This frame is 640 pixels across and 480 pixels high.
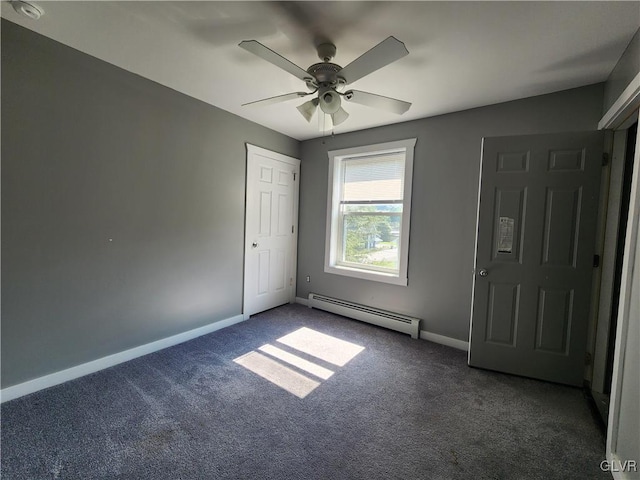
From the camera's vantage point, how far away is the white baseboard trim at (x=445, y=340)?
2857 millimetres

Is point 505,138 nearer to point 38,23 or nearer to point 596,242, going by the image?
point 596,242

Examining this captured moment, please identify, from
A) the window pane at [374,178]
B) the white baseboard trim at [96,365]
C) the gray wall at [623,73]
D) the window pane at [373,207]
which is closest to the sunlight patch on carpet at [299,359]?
the white baseboard trim at [96,365]

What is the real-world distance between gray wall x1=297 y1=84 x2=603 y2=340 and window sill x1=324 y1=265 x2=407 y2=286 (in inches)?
3.2

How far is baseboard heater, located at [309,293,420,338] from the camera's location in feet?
10.3

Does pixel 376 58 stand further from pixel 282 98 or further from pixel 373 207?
pixel 373 207

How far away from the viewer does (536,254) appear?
230cm

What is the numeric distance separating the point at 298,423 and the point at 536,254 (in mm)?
2309

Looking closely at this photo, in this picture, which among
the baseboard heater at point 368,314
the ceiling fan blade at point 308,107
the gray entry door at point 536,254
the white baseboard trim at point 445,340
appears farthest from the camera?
the baseboard heater at point 368,314

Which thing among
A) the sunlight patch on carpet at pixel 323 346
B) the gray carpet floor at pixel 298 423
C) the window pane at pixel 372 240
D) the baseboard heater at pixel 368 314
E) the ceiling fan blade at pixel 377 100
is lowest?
the gray carpet floor at pixel 298 423

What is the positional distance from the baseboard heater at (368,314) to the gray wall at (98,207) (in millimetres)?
1462

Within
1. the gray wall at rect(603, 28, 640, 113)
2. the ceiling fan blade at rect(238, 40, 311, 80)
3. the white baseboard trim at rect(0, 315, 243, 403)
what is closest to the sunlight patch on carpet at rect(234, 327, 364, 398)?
the white baseboard trim at rect(0, 315, 243, 403)

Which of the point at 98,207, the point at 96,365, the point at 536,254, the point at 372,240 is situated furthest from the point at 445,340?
the point at 98,207

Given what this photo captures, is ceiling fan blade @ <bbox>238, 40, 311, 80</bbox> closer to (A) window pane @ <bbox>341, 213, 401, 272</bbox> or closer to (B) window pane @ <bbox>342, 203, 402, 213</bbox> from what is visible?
(B) window pane @ <bbox>342, 203, 402, 213</bbox>

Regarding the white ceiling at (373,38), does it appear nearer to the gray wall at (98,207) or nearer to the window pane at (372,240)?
the gray wall at (98,207)
